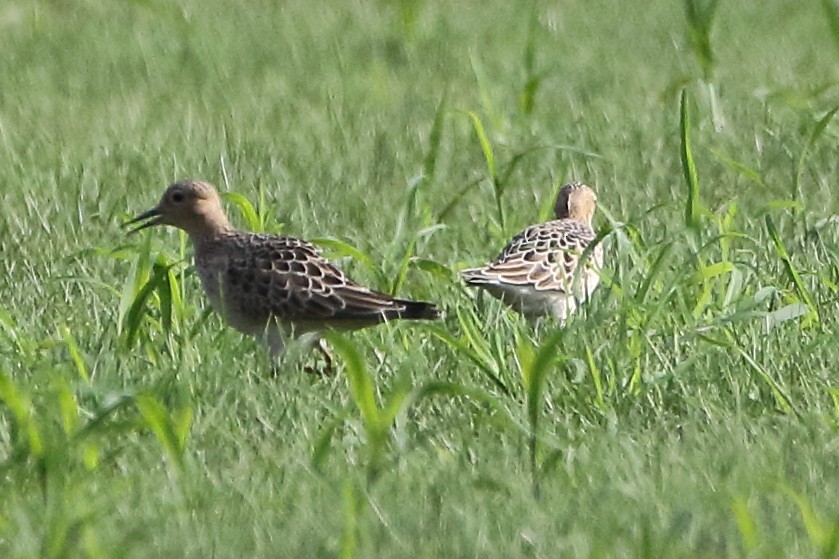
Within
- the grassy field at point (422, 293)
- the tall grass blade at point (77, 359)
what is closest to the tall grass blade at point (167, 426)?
the grassy field at point (422, 293)

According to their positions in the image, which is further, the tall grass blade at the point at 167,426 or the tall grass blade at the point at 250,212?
the tall grass blade at the point at 250,212

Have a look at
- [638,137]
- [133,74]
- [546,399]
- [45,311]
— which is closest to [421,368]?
[546,399]

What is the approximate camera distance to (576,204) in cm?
855

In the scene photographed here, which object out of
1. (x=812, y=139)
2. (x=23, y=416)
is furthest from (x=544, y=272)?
(x=23, y=416)

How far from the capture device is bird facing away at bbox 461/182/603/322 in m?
7.39

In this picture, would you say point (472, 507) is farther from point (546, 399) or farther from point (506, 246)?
point (506, 246)

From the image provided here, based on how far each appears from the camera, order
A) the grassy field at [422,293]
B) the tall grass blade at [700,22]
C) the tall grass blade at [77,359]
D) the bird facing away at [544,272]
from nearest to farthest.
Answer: the grassy field at [422,293] → the tall grass blade at [77,359] → the bird facing away at [544,272] → the tall grass blade at [700,22]

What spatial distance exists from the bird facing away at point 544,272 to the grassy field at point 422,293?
12 cm

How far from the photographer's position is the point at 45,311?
759 cm

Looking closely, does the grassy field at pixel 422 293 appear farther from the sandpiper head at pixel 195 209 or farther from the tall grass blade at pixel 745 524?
the sandpiper head at pixel 195 209

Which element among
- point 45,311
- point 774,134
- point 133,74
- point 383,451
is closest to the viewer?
point 383,451

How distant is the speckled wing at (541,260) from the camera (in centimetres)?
741

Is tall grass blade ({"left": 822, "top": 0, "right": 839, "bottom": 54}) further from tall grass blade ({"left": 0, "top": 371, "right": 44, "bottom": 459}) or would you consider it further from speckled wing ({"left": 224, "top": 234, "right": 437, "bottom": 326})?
tall grass blade ({"left": 0, "top": 371, "right": 44, "bottom": 459})

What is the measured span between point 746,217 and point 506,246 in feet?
4.19
